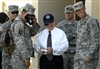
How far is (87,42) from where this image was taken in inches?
179

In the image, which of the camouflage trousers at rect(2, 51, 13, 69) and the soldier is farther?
the camouflage trousers at rect(2, 51, 13, 69)

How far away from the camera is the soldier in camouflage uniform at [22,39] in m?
4.65

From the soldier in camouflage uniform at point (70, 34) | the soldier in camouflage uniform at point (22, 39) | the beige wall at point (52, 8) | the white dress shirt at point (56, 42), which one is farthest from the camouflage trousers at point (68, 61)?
the beige wall at point (52, 8)

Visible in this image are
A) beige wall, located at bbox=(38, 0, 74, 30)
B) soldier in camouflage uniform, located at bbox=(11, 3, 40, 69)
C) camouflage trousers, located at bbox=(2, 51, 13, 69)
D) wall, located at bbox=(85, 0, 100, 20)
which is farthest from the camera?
beige wall, located at bbox=(38, 0, 74, 30)

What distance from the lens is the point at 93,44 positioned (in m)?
4.42

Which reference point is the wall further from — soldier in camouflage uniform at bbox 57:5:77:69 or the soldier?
the soldier

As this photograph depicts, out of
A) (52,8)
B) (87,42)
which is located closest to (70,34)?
(87,42)

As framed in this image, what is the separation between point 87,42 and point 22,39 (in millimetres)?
1105

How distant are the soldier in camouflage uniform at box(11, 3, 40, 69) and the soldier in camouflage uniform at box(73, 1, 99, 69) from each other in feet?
2.78

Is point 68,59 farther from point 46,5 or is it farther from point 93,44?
point 46,5

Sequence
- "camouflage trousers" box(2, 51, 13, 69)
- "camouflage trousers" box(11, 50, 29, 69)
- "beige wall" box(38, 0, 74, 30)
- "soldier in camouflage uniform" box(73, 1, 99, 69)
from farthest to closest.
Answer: "beige wall" box(38, 0, 74, 30) → "camouflage trousers" box(2, 51, 13, 69) → "camouflage trousers" box(11, 50, 29, 69) → "soldier in camouflage uniform" box(73, 1, 99, 69)

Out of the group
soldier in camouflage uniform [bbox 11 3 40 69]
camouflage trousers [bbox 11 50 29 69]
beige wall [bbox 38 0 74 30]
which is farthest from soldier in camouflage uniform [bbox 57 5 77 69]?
beige wall [bbox 38 0 74 30]

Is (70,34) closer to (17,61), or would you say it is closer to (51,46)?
(51,46)

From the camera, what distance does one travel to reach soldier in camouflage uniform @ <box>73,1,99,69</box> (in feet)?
14.6
